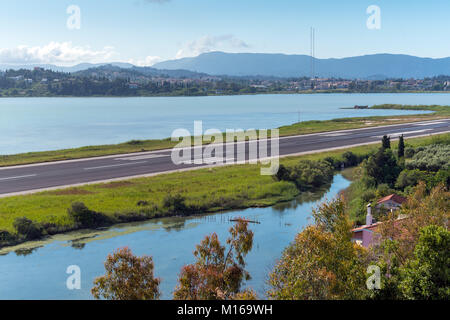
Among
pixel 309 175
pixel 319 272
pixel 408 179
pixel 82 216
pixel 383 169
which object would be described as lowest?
pixel 82 216

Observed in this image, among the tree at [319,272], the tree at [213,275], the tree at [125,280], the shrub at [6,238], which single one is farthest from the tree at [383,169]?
the tree at [125,280]

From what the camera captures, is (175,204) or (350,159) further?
(350,159)

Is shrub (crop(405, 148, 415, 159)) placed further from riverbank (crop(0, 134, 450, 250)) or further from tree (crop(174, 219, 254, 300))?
tree (crop(174, 219, 254, 300))

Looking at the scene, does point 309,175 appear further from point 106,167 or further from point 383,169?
point 106,167

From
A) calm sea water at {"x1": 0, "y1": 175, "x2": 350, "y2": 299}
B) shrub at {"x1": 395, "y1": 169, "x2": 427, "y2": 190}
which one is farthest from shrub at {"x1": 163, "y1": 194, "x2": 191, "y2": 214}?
shrub at {"x1": 395, "y1": 169, "x2": 427, "y2": 190}

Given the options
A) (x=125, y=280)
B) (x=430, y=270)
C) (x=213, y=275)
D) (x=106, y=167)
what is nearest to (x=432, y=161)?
(x=106, y=167)

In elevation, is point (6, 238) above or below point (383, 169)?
below
